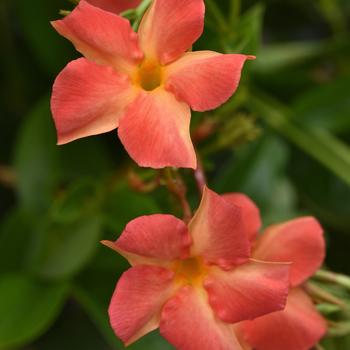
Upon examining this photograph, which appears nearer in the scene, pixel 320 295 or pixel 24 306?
pixel 320 295

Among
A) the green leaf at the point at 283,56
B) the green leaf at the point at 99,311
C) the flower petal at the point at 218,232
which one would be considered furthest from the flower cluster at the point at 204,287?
the green leaf at the point at 283,56

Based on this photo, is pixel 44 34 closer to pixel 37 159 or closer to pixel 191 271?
pixel 37 159

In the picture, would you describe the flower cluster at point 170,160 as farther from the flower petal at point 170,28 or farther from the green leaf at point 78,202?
the green leaf at point 78,202

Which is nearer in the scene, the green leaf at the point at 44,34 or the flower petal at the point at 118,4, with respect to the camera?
the flower petal at the point at 118,4

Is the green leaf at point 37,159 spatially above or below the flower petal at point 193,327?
below

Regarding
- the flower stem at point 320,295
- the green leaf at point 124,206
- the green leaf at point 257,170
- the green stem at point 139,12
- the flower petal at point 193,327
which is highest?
the green stem at point 139,12

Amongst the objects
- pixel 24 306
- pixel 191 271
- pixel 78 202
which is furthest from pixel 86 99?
pixel 24 306

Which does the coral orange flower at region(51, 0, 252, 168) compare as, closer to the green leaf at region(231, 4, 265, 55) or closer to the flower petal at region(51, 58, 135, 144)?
the flower petal at region(51, 58, 135, 144)
